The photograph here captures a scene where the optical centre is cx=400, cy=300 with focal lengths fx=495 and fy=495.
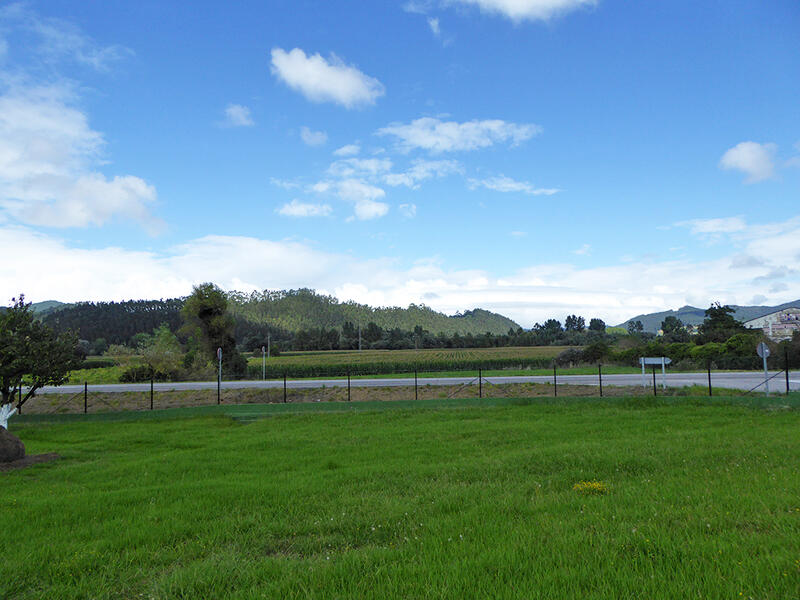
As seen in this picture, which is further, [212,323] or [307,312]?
[307,312]

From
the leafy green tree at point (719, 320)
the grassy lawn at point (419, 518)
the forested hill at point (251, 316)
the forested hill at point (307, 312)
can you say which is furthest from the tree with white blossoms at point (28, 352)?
the forested hill at point (307, 312)

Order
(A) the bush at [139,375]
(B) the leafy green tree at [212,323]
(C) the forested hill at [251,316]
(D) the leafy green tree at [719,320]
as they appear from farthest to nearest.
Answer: (C) the forested hill at [251,316] → (D) the leafy green tree at [719,320] → (B) the leafy green tree at [212,323] → (A) the bush at [139,375]

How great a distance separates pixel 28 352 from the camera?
16812 millimetres

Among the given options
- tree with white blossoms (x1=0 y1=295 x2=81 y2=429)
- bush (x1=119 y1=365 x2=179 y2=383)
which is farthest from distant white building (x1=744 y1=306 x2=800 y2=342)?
tree with white blossoms (x1=0 y1=295 x2=81 y2=429)

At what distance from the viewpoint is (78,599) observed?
14.0 ft

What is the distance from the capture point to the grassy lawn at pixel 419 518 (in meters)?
4.08

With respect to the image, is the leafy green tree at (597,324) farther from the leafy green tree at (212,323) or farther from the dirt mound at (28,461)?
the dirt mound at (28,461)

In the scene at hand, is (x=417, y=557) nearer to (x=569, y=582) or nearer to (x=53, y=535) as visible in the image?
(x=569, y=582)

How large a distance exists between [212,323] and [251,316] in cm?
12812

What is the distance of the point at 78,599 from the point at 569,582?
4133mm

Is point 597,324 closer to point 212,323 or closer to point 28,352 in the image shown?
point 212,323

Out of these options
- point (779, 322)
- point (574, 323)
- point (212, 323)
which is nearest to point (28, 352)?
point (212, 323)

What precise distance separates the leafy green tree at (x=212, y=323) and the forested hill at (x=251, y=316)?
53403mm

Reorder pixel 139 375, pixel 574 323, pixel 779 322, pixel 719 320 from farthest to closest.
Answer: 1. pixel 574 323
2. pixel 779 322
3. pixel 719 320
4. pixel 139 375
